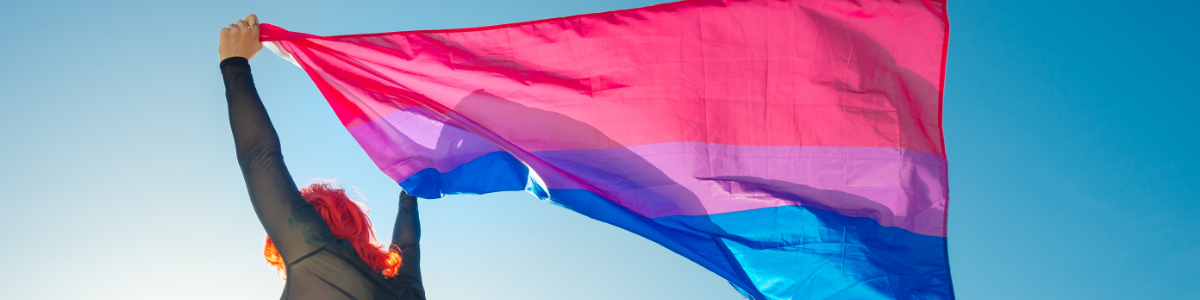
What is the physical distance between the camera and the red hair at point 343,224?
321 cm

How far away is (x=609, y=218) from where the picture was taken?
183 inches

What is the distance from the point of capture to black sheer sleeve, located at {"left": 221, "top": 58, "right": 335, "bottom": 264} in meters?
2.78

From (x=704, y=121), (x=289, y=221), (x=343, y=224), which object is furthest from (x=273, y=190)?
(x=704, y=121)

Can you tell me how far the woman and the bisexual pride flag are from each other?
44.8 inches

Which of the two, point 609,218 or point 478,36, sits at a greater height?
point 478,36

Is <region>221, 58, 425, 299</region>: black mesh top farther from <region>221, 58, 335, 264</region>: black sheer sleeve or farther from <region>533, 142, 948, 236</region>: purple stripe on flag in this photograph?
<region>533, 142, 948, 236</region>: purple stripe on flag

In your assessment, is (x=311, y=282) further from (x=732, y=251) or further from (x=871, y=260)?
(x=871, y=260)

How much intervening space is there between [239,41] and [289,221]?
3.75 feet

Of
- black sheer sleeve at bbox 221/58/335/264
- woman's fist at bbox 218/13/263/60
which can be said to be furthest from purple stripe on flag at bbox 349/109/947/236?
black sheer sleeve at bbox 221/58/335/264

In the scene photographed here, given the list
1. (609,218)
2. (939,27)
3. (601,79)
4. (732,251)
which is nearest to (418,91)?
(601,79)

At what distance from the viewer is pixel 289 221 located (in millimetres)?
2783

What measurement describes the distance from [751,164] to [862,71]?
941 millimetres

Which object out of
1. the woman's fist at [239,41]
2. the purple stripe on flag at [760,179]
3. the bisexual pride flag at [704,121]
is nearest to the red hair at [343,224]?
the woman's fist at [239,41]

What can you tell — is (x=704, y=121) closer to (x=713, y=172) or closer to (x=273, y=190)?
(x=713, y=172)
